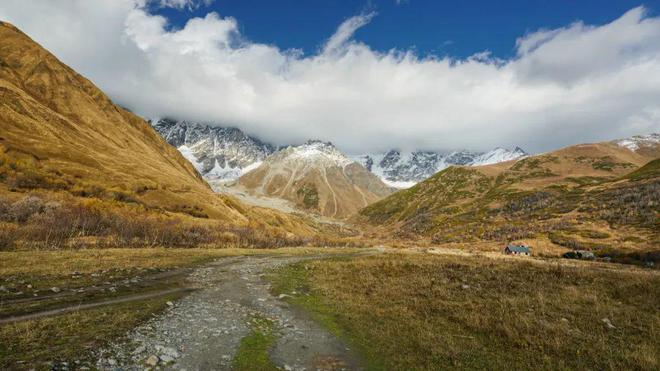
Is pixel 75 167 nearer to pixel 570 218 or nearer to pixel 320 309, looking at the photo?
pixel 320 309

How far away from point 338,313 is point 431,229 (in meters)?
168

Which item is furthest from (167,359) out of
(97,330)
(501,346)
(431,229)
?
(431,229)

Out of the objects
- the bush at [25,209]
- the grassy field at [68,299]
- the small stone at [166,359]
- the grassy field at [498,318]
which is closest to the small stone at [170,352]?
the small stone at [166,359]

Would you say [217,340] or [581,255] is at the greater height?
[217,340]

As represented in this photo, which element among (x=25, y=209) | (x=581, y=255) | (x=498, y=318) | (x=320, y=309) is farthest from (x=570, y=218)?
(x=25, y=209)

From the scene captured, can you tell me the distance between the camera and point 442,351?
15.4 meters

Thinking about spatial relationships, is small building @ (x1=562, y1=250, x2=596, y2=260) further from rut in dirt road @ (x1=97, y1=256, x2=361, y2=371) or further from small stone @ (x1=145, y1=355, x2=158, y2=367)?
small stone @ (x1=145, y1=355, x2=158, y2=367)

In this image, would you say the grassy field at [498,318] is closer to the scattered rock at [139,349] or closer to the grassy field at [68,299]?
the scattered rock at [139,349]

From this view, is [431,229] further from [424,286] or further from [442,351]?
[442,351]

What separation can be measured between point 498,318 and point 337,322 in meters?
9.23

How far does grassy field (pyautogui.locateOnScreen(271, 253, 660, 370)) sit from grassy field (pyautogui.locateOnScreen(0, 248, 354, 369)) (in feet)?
37.0

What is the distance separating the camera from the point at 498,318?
63.0 ft

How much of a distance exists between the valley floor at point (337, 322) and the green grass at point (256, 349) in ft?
0.29

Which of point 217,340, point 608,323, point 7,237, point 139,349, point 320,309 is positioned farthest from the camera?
point 7,237
